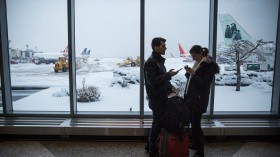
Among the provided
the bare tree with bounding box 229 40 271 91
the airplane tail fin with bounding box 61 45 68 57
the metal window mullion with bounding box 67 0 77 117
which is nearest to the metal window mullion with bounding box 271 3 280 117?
the bare tree with bounding box 229 40 271 91

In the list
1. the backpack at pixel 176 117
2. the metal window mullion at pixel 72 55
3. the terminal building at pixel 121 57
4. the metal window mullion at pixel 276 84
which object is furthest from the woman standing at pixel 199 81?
the metal window mullion at pixel 72 55

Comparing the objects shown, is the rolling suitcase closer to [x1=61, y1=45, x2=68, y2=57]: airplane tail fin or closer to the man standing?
the man standing

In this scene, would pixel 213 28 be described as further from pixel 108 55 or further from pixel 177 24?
pixel 108 55

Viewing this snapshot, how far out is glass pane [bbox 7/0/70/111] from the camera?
13.5ft

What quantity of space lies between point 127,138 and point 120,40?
159 centimetres

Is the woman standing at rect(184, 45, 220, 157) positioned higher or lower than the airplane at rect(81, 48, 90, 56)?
lower

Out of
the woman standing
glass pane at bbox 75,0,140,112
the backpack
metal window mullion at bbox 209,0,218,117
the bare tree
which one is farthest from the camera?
the bare tree

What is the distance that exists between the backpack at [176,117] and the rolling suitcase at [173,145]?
1.9 inches

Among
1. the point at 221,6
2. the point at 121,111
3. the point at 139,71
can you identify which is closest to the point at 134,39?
the point at 139,71

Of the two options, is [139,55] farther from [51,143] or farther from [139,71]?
[51,143]

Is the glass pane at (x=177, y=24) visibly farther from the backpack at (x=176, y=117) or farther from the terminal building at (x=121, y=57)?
the backpack at (x=176, y=117)

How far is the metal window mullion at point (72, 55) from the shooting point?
13.1ft

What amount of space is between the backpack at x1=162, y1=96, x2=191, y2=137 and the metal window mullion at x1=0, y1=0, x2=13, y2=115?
9.41 ft

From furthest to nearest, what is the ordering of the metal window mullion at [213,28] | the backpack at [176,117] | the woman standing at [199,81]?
the metal window mullion at [213,28]
the woman standing at [199,81]
the backpack at [176,117]
